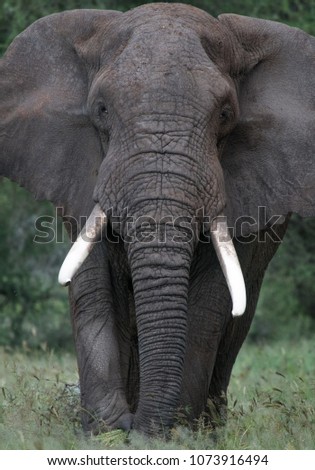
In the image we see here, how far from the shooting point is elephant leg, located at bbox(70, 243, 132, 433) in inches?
276

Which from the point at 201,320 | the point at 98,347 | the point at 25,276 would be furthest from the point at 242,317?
the point at 25,276

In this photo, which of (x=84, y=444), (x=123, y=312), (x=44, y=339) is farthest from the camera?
(x=44, y=339)

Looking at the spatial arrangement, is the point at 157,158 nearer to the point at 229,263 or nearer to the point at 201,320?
the point at 229,263

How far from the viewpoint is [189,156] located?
22.2 feet

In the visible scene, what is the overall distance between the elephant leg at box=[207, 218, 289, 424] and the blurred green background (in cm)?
449

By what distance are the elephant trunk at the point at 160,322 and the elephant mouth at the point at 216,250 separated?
0.63ft

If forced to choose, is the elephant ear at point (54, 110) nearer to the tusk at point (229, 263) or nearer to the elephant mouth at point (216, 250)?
the elephant mouth at point (216, 250)

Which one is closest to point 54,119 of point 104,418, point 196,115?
point 196,115

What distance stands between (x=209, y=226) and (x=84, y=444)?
46.1 inches

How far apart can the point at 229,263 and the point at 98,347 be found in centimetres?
82

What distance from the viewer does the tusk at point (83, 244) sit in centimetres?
673

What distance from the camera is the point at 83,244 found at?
6.83 metres

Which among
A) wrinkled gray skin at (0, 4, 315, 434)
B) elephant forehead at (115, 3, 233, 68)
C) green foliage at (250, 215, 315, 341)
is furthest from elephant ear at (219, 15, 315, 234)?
green foliage at (250, 215, 315, 341)

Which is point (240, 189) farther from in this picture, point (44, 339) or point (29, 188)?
point (44, 339)
